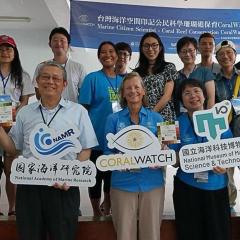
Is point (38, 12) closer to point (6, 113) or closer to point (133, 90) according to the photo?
point (6, 113)

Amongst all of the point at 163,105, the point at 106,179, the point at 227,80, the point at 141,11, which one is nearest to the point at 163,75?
the point at 163,105

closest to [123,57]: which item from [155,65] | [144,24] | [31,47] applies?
[155,65]

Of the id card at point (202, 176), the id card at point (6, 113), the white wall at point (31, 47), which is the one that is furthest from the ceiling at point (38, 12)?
the id card at point (202, 176)

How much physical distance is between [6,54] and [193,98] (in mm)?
1424

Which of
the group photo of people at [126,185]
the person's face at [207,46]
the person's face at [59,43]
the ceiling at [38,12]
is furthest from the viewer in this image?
the ceiling at [38,12]

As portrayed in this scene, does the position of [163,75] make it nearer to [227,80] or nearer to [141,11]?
[227,80]

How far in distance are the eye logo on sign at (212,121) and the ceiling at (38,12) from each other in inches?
A: 146

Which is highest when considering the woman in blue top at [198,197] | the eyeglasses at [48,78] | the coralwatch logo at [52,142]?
the eyeglasses at [48,78]

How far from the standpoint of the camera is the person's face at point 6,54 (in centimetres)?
261

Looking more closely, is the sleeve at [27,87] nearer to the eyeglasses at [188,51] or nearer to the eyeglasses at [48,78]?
the eyeglasses at [48,78]

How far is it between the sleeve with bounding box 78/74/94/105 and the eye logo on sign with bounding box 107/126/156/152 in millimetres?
669

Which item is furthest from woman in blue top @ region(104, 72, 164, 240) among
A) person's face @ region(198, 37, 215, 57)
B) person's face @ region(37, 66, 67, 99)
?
person's face @ region(198, 37, 215, 57)

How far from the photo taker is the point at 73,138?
1.91 m

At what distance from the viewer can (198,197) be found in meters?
1.98
